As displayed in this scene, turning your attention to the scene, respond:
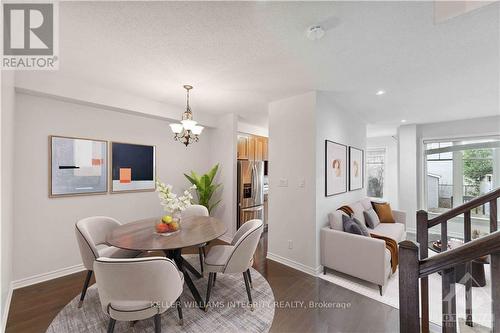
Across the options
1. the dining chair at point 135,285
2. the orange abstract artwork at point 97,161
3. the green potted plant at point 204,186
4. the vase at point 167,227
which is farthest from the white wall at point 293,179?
the orange abstract artwork at point 97,161

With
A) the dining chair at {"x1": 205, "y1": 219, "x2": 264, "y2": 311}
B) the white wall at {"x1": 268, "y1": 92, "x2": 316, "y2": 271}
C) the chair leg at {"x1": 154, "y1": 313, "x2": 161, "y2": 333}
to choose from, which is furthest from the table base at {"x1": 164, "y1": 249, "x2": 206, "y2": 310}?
the white wall at {"x1": 268, "y1": 92, "x2": 316, "y2": 271}

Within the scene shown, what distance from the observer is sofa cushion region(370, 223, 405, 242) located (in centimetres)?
336

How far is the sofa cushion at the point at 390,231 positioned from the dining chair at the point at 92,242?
3.67 m

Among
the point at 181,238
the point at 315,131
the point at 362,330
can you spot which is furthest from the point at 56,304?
the point at 315,131

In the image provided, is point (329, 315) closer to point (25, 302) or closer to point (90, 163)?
point (25, 302)

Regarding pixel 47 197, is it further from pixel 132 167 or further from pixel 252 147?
pixel 252 147

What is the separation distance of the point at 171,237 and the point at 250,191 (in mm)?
2458

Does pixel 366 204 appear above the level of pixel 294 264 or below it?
above

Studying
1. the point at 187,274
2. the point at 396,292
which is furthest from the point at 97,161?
the point at 396,292

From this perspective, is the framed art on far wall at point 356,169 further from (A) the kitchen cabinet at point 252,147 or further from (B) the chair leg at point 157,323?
(B) the chair leg at point 157,323

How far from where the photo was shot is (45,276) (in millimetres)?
2588

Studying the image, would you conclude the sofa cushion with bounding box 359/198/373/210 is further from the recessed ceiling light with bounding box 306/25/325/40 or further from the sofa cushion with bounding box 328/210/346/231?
the recessed ceiling light with bounding box 306/25/325/40

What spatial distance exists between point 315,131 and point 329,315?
84.8 inches

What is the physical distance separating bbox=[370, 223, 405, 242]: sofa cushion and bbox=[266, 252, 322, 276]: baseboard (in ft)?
4.36
